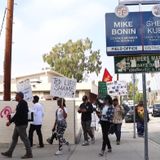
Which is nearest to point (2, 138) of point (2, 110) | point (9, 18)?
point (2, 110)

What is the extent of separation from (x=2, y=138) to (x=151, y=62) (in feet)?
26.5

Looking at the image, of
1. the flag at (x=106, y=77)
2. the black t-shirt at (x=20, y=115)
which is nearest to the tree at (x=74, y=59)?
the flag at (x=106, y=77)

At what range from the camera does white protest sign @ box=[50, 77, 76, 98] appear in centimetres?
1728

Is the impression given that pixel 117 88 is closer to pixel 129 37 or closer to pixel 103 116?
pixel 103 116

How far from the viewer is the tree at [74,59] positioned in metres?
76.8

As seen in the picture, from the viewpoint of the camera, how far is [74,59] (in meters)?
76.6

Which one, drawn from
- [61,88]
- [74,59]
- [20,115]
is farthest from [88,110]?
[74,59]

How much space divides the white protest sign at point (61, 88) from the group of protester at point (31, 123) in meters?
0.68

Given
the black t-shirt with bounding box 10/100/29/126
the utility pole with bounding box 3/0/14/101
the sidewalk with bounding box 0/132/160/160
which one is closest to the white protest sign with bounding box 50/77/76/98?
the sidewalk with bounding box 0/132/160/160

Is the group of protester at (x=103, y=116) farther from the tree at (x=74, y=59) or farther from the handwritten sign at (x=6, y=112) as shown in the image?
the tree at (x=74, y=59)

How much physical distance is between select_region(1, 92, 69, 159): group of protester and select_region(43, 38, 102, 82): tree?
58630mm

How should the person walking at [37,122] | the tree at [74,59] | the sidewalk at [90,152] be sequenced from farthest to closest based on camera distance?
1. the tree at [74,59]
2. the person walking at [37,122]
3. the sidewalk at [90,152]

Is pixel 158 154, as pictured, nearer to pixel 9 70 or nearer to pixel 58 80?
pixel 58 80

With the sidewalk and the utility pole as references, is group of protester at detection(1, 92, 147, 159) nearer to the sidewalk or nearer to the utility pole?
the sidewalk
